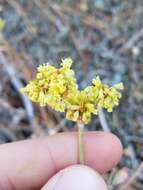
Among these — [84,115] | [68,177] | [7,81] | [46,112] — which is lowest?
[68,177]

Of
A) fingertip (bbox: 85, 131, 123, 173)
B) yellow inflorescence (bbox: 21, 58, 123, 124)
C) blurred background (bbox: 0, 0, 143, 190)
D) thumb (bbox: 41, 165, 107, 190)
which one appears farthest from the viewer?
blurred background (bbox: 0, 0, 143, 190)

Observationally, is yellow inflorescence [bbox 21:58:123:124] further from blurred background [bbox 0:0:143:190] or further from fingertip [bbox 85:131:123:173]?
blurred background [bbox 0:0:143:190]

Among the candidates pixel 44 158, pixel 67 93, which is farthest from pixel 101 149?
pixel 67 93

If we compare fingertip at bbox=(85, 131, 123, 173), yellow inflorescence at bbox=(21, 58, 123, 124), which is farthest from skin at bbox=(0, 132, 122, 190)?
yellow inflorescence at bbox=(21, 58, 123, 124)

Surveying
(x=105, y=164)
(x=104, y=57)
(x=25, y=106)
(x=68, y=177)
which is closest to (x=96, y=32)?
(x=104, y=57)

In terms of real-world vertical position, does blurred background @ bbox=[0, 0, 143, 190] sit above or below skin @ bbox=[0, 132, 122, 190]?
above

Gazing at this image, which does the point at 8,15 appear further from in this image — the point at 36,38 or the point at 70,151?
the point at 70,151

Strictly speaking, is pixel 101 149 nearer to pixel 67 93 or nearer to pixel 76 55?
pixel 67 93
